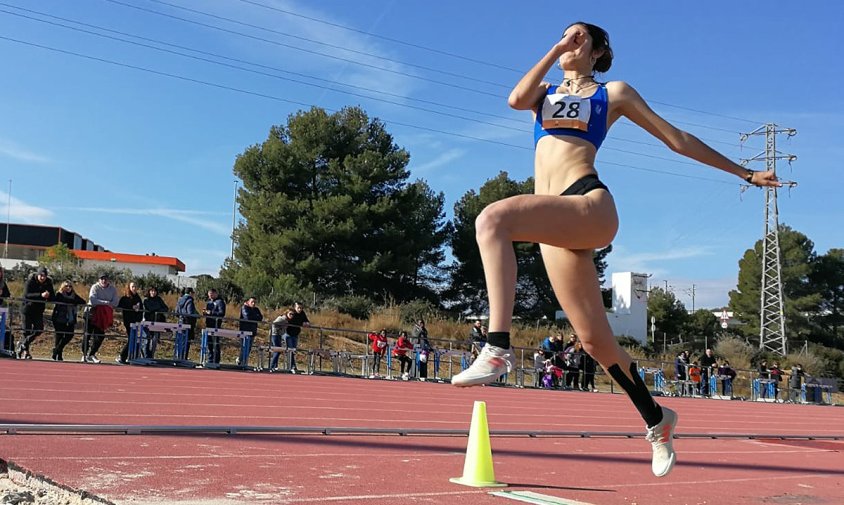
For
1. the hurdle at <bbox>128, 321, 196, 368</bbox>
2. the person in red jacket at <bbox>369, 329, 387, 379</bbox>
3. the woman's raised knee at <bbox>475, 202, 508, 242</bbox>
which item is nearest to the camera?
the woman's raised knee at <bbox>475, 202, 508, 242</bbox>

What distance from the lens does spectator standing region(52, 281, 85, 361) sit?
1480 centimetres

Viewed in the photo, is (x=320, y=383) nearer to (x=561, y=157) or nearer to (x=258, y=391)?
(x=258, y=391)

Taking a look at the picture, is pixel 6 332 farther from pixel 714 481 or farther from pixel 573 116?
pixel 573 116

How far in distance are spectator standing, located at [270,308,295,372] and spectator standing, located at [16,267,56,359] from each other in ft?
14.4

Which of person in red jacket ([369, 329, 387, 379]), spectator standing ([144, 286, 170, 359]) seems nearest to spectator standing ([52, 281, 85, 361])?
spectator standing ([144, 286, 170, 359])

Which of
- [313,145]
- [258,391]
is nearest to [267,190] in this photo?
[313,145]

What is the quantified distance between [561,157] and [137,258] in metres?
68.9

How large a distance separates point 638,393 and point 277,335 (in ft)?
48.1

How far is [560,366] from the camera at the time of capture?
21438 millimetres

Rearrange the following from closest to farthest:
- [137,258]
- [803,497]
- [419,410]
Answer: [803,497] < [419,410] < [137,258]

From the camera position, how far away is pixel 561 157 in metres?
3.32

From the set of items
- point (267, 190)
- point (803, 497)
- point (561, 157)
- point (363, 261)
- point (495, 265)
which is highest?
point (267, 190)

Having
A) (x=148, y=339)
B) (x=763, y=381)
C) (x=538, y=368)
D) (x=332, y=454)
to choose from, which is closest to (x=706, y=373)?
(x=763, y=381)

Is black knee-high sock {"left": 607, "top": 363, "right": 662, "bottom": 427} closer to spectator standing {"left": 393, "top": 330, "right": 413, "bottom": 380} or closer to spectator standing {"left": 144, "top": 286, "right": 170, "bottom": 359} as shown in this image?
spectator standing {"left": 144, "top": 286, "right": 170, "bottom": 359}
